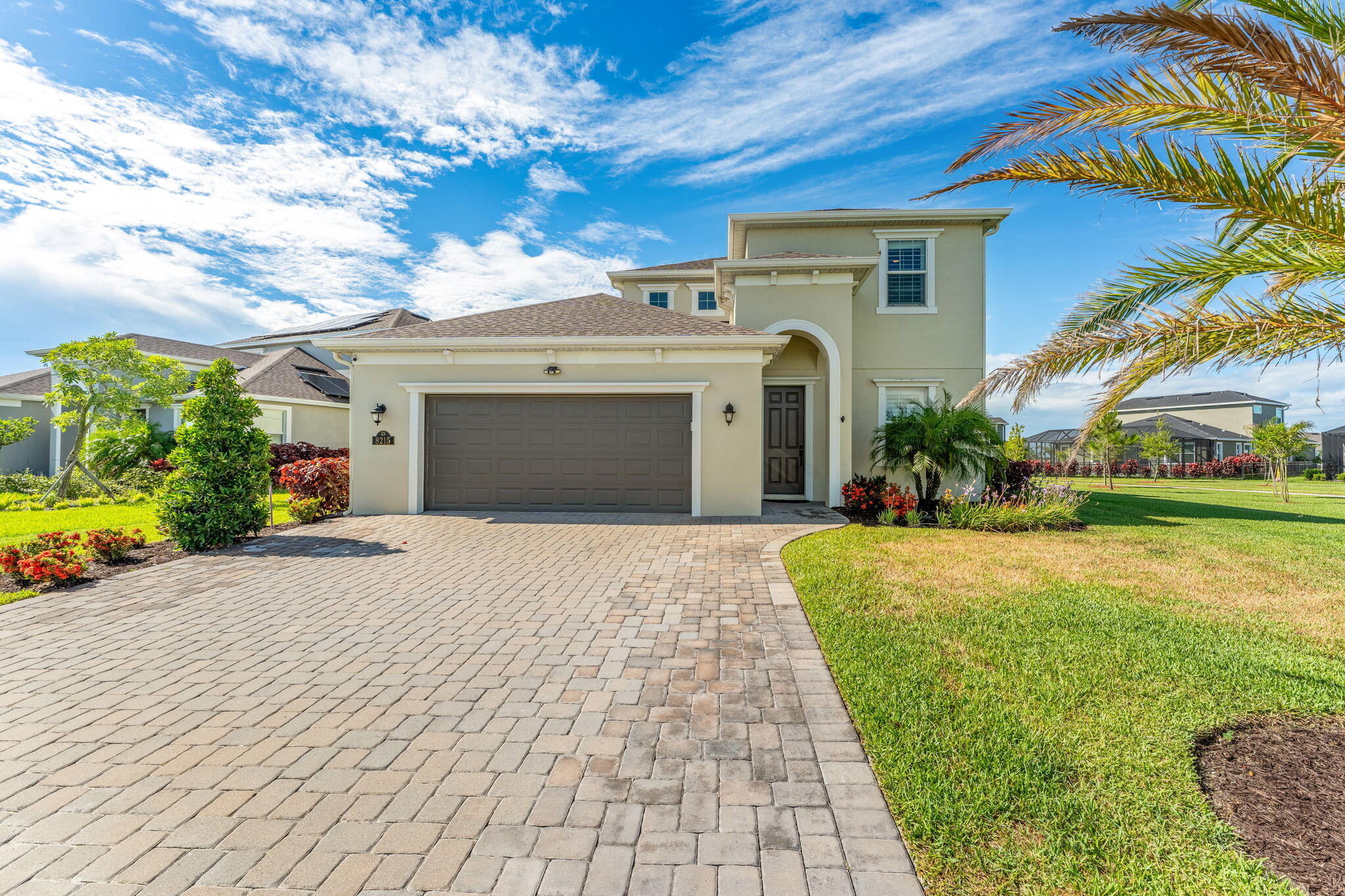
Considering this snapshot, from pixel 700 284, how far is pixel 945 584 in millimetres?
12955

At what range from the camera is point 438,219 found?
607 inches

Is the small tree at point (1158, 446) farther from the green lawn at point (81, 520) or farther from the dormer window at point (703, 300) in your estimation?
the green lawn at point (81, 520)

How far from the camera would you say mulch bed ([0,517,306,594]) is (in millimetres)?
5770

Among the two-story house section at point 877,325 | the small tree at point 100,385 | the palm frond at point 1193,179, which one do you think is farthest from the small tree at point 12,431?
the palm frond at point 1193,179

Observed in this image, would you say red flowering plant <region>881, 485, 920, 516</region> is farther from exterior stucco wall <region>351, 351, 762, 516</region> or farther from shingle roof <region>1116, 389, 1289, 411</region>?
shingle roof <region>1116, 389, 1289, 411</region>

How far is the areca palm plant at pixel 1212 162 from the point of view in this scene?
3027 mm

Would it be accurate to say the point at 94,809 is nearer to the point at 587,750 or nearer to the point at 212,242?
the point at 587,750

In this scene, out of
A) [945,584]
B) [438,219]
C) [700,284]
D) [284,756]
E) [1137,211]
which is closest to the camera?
[284,756]

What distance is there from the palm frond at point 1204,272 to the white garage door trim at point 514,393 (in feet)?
21.5

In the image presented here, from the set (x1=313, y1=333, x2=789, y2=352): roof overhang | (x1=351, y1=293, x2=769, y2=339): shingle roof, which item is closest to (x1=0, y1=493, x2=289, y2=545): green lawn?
(x1=313, y1=333, x2=789, y2=352): roof overhang

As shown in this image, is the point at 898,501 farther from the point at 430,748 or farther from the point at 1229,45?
the point at 430,748

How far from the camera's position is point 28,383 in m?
17.4

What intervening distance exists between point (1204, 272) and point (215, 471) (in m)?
11.3

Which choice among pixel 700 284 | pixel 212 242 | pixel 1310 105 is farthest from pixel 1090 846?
pixel 212 242
